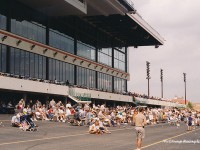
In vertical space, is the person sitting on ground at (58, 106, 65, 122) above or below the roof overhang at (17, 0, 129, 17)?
below

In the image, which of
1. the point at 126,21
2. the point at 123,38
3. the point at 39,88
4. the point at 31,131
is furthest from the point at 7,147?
the point at 123,38

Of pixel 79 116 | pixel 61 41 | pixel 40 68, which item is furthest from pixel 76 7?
pixel 79 116

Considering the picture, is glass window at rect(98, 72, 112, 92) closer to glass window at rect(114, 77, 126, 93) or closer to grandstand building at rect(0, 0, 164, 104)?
grandstand building at rect(0, 0, 164, 104)

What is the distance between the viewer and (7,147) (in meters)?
15.3

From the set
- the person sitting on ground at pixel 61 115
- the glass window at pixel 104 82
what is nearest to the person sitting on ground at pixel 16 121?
the person sitting on ground at pixel 61 115

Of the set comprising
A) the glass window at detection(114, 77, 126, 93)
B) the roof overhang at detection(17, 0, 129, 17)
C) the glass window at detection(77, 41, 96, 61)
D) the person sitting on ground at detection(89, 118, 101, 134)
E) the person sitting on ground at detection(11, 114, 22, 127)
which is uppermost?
the roof overhang at detection(17, 0, 129, 17)

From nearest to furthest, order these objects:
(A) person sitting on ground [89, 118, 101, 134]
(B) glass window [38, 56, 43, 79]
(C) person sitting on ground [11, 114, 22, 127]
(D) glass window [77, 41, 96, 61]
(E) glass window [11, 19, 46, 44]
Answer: (A) person sitting on ground [89, 118, 101, 134] → (C) person sitting on ground [11, 114, 22, 127] → (E) glass window [11, 19, 46, 44] → (B) glass window [38, 56, 43, 79] → (D) glass window [77, 41, 96, 61]

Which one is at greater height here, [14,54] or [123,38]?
[123,38]

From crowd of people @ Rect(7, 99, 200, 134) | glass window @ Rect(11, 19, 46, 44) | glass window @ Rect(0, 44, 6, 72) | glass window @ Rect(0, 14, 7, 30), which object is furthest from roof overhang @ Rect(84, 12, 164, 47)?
crowd of people @ Rect(7, 99, 200, 134)

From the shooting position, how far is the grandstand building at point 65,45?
41906mm

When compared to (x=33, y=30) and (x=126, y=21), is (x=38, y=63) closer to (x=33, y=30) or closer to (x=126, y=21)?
(x=33, y=30)

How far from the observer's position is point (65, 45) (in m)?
55.0

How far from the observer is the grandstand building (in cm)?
4191

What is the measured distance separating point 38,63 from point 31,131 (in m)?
25.3
